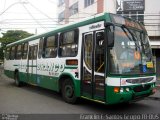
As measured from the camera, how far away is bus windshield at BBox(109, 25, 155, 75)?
7.27m

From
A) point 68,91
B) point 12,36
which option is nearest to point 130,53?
point 68,91

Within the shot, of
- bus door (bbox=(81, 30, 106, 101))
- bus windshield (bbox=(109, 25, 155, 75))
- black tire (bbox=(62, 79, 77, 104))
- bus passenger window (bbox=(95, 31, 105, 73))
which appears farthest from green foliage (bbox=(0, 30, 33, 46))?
bus windshield (bbox=(109, 25, 155, 75))

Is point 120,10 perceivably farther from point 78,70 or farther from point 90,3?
point 78,70

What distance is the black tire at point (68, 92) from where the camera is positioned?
9109 mm

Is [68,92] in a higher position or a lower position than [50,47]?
lower

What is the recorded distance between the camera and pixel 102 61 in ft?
24.7

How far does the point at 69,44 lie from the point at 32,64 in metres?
3.86

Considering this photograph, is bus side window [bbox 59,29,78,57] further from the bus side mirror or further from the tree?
the tree

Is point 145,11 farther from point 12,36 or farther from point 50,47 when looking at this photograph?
point 12,36

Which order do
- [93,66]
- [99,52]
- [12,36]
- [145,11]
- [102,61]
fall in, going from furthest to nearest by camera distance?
[12,36], [145,11], [93,66], [99,52], [102,61]

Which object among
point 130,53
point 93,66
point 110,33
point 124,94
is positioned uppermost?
point 110,33

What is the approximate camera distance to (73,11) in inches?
1260

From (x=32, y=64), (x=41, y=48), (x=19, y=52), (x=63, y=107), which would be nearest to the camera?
(x=63, y=107)

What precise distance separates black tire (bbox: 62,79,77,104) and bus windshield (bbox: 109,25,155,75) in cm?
241
